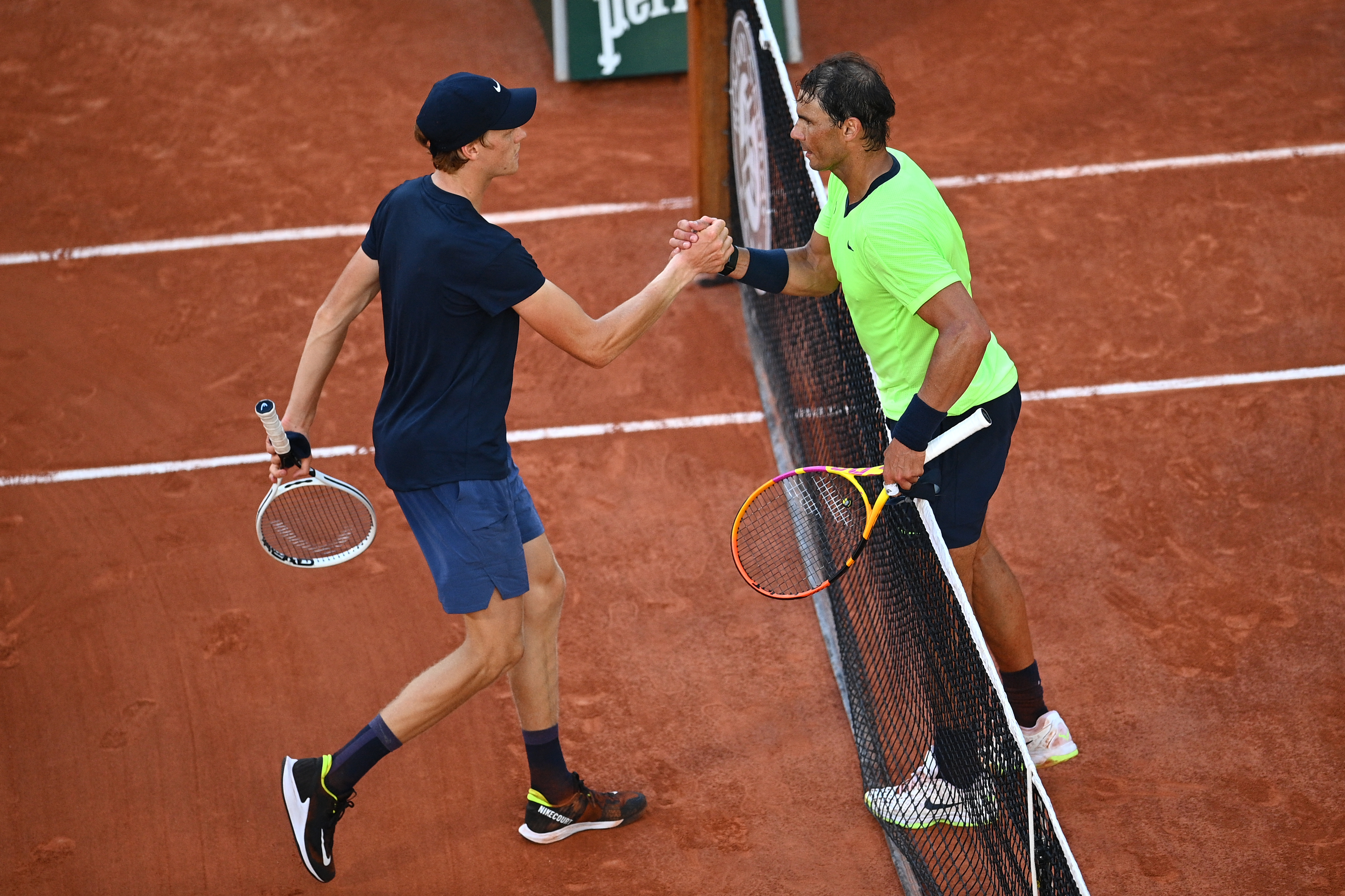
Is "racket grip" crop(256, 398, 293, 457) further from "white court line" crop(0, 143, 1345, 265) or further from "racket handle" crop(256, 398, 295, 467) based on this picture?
"white court line" crop(0, 143, 1345, 265)

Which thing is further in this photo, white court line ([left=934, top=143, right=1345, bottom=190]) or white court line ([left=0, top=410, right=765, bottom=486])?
white court line ([left=934, top=143, right=1345, bottom=190])

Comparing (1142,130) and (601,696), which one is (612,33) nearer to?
(1142,130)

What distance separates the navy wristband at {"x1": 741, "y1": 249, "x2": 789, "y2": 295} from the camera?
4035mm

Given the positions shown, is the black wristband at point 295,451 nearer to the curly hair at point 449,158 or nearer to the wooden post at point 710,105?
the curly hair at point 449,158

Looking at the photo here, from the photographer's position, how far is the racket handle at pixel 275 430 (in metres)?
3.50

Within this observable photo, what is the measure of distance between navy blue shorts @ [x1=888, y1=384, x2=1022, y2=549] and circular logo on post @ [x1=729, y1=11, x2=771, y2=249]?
2041 mm

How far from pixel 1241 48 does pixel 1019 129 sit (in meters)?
1.77


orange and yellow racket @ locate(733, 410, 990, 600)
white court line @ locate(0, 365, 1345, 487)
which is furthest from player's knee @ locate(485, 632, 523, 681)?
white court line @ locate(0, 365, 1345, 487)

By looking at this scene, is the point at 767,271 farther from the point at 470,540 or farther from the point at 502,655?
the point at 502,655

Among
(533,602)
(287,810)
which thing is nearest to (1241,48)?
(533,602)

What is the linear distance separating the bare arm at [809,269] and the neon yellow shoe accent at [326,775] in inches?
74.6

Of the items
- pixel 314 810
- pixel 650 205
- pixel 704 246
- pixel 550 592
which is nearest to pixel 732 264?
pixel 704 246

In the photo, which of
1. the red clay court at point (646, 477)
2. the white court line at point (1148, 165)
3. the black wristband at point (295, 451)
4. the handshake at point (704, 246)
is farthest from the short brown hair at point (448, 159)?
the white court line at point (1148, 165)

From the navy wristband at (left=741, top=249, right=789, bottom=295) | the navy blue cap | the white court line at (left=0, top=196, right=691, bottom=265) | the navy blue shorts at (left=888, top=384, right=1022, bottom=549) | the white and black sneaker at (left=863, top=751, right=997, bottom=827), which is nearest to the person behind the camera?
the navy blue cap
